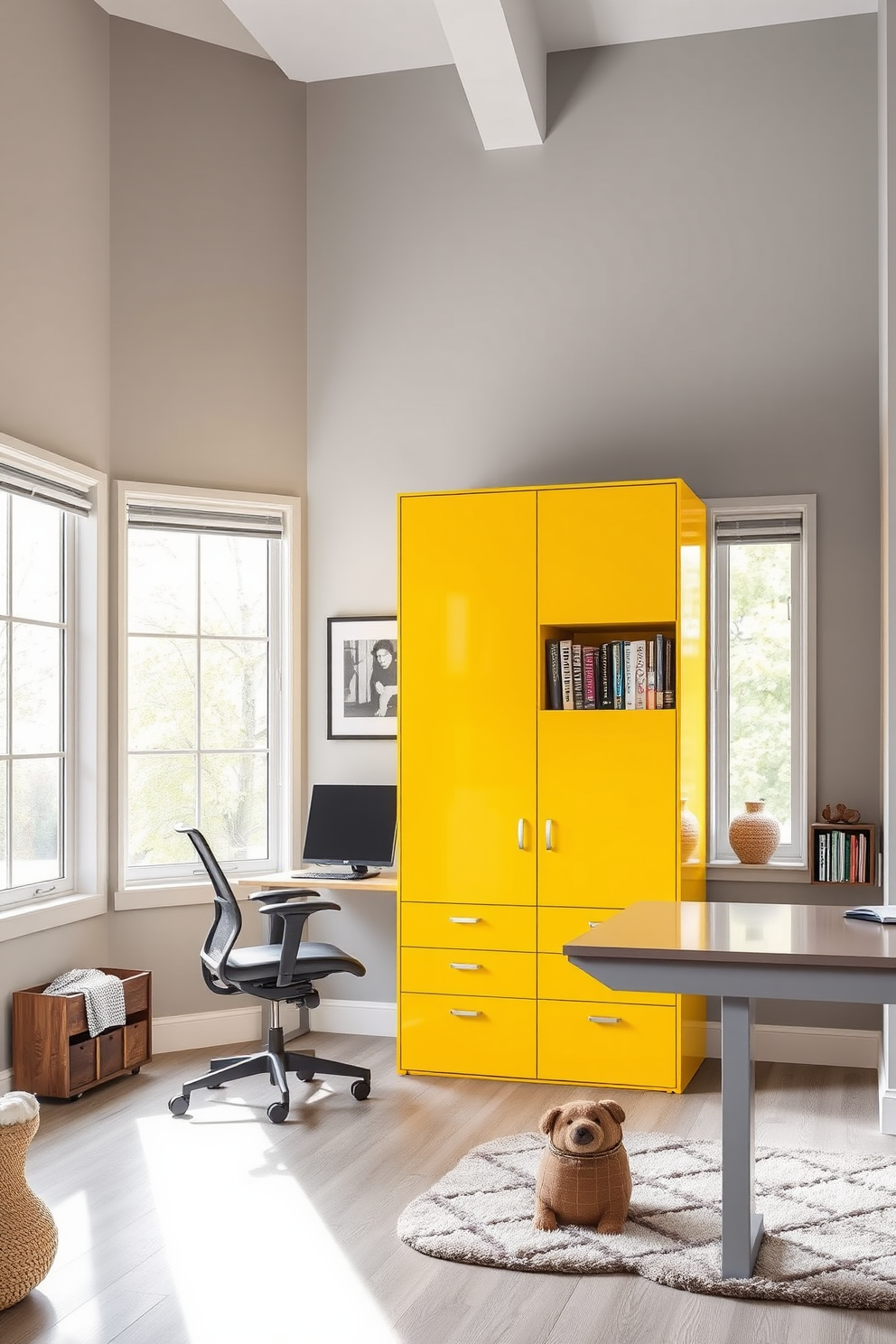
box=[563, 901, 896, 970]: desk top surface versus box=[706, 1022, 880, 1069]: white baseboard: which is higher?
box=[563, 901, 896, 970]: desk top surface

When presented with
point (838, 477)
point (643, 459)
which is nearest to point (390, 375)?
point (643, 459)

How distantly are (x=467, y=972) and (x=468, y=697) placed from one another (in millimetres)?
1045

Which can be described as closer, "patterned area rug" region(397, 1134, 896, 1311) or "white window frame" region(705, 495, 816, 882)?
"patterned area rug" region(397, 1134, 896, 1311)

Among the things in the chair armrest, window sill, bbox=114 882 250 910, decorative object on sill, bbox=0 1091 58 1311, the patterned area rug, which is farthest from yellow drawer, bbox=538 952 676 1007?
decorative object on sill, bbox=0 1091 58 1311

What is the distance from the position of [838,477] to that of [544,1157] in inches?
114

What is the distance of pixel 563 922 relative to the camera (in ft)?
15.3

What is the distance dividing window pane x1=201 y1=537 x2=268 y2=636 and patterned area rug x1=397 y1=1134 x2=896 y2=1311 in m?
2.49

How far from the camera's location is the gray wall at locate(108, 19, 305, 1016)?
5105mm

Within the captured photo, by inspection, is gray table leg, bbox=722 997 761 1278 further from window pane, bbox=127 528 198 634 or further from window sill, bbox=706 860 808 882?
window pane, bbox=127 528 198 634

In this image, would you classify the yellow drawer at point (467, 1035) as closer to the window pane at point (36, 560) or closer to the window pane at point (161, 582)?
the window pane at point (161, 582)

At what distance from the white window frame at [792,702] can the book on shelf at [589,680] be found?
0.66m

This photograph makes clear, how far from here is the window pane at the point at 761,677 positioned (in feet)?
16.6

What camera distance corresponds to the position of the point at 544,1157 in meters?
3.31

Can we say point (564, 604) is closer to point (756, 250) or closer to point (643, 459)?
point (643, 459)
